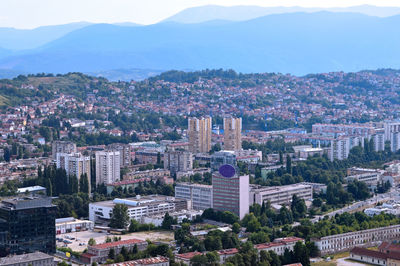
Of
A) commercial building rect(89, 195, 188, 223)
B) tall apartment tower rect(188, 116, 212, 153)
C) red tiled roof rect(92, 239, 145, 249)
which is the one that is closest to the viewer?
red tiled roof rect(92, 239, 145, 249)

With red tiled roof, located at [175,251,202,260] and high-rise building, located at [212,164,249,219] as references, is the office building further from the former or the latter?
red tiled roof, located at [175,251,202,260]

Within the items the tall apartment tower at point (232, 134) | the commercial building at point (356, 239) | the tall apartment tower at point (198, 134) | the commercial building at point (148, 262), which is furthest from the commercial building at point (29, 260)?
the tall apartment tower at point (232, 134)

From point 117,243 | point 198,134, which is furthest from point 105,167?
point 117,243

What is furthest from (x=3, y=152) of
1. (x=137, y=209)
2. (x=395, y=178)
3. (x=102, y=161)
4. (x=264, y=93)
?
(x=264, y=93)

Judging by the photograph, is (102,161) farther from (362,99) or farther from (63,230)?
(362,99)

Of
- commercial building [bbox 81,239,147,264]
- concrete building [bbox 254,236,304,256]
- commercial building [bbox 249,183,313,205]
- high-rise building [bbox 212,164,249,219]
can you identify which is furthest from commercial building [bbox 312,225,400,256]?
commercial building [bbox 249,183,313,205]
